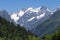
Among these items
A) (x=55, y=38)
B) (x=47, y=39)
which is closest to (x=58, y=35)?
(x=55, y=38)

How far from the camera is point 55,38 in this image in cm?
11444

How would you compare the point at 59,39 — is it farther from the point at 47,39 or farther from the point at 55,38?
the point at 47,39

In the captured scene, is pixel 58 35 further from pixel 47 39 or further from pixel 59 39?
pixel 47 39

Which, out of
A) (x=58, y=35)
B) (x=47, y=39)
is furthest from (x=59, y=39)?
(x=47, y=39)

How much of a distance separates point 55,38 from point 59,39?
20.3 ft

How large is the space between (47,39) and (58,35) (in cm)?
1943

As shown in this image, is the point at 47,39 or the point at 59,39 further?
the point at 47,39

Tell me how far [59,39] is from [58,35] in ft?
17.7

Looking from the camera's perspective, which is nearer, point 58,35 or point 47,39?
point 58,35

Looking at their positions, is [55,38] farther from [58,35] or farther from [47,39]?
[47,39]

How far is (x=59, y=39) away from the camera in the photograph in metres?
108

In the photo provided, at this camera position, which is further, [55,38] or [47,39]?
[47,39]

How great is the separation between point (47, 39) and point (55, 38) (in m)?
18.3
